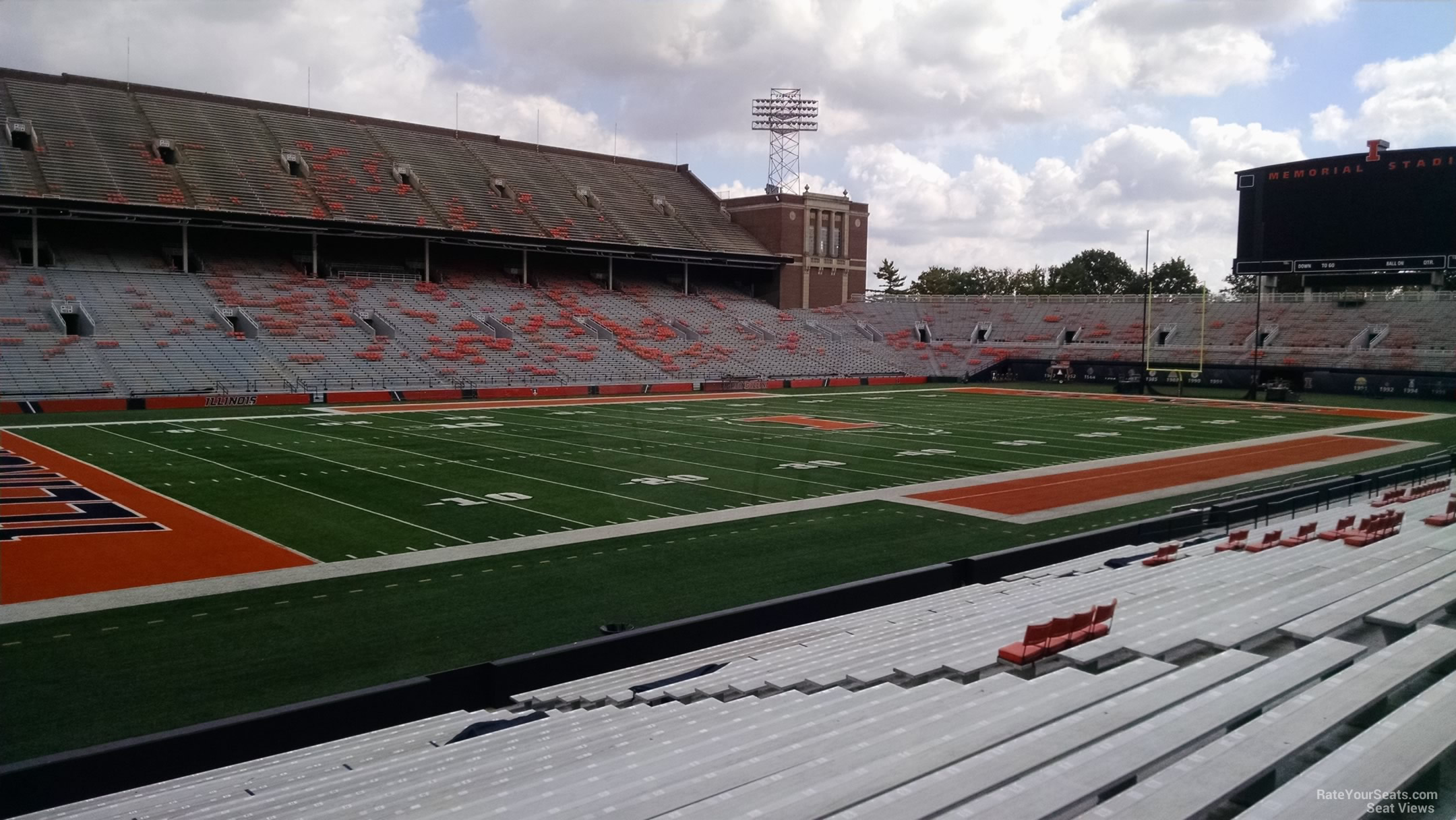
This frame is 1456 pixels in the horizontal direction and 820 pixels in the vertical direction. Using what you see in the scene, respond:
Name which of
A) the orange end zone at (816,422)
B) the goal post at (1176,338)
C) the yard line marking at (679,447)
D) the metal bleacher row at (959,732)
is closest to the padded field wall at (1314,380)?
the goal post at (1176,338)

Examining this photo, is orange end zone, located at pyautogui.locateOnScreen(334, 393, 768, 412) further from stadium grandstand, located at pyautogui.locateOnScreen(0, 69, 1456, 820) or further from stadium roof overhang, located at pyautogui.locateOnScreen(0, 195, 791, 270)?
stadium roof overhang, located at pyautogui.locateOnScreen(0, 195, 791, 270)

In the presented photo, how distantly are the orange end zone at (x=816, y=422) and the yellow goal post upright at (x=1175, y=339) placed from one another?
21.0 metres

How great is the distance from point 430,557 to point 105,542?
13.6ft

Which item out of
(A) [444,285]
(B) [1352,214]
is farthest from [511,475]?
(B) [1352,214]

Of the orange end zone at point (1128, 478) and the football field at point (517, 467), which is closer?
the football field at point (517, 467)

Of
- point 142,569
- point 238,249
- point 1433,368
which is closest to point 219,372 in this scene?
point 238,249

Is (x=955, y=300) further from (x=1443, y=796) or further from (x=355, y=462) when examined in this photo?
(x=1443, y=796)

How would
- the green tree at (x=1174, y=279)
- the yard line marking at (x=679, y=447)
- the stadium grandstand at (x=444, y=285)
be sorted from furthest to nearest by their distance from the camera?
the green tree at (x=1174, y=279) → the stadium grandstand at (x=444, y=285) → the yard line marking at (x=679, y=447)

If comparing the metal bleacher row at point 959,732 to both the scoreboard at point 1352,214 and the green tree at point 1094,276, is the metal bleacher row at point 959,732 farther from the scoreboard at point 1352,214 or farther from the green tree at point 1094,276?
the green tree at point 1094,276

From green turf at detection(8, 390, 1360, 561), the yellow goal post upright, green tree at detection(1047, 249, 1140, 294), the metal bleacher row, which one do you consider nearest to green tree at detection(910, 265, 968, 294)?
green tree at detection(1047, 249, 1140, 294)

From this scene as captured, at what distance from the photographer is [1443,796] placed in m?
4.04

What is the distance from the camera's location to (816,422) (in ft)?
93.0

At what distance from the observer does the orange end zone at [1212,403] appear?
3381 centimetres

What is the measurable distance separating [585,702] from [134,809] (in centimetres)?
248
